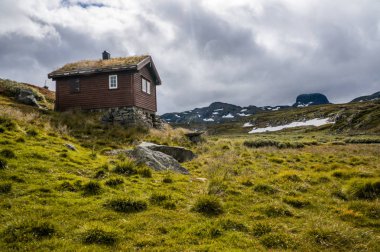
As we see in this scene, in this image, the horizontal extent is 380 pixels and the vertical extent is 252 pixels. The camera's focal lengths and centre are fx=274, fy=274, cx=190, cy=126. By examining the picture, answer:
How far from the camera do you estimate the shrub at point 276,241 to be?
6434 mm

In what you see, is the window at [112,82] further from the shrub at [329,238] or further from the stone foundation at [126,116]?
the shrub at [329,238]

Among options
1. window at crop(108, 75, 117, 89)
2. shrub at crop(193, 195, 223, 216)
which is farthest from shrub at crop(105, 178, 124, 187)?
window at crop(108, 75, 117, 89)

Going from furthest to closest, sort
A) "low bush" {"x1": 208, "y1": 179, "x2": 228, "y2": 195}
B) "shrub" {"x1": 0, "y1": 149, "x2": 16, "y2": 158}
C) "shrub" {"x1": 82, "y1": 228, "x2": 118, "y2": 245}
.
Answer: "shrub" {"x1": 0, "y1": 149, "x2": 16, "y2": 158} → "low bush" {"x1": 208, "y1": 179, "x2": 228, "y2": 195} → "shrub" {"x1": 82, "y1": 228, "x2": 118, "y2": 245}

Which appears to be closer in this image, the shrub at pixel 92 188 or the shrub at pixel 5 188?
the shrub at pixel 5 188

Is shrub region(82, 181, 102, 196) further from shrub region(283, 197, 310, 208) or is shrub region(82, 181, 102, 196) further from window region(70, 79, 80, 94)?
window region(70, 79, 80, 94)

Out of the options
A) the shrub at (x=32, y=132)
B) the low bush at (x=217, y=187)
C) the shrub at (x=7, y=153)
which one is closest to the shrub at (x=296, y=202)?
the low bush at (x=217, y=187)

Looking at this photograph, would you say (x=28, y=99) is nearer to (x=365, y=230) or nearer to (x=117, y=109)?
(x=117, y=109)

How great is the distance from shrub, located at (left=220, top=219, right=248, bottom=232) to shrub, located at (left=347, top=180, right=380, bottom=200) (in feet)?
17.2

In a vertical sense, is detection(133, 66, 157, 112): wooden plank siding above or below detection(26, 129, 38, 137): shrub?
above

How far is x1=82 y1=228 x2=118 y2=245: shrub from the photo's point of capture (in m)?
6.16

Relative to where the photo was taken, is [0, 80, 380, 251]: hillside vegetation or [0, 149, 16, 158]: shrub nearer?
[0, 80, 380, 251]: hillside vegetation

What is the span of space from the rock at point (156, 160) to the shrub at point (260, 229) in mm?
7246

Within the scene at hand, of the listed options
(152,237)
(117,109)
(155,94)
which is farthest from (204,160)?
(155,94)

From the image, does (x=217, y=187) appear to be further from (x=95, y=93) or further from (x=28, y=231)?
(x=95, y=93)
